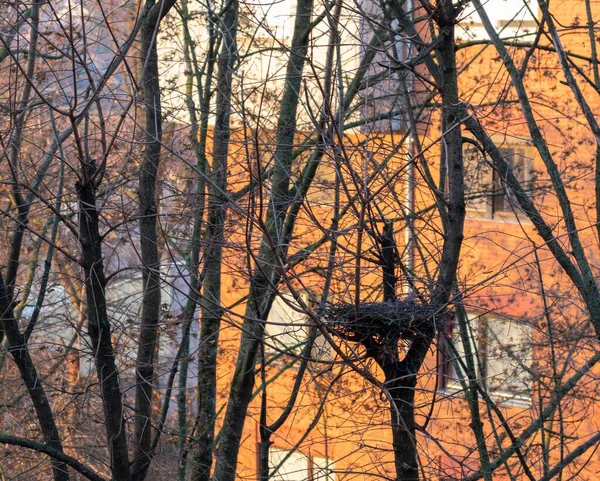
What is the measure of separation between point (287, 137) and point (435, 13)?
220cm

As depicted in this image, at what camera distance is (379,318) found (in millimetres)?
4430

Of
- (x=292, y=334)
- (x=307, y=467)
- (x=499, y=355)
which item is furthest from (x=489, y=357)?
(x=307, y=467)

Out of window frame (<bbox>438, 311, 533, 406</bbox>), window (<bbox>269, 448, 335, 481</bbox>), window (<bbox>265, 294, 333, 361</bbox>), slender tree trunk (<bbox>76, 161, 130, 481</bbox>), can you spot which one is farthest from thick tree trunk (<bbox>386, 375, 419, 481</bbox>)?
slender tree trunk (<bbox>76, 161, 130, 481</bbox>)

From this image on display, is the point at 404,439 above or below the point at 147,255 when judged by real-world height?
below

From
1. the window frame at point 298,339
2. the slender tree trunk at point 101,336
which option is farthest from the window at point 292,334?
the slender tree trunk at point 101,336

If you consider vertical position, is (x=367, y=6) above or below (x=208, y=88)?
above

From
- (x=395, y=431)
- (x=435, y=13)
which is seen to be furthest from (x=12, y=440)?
(x=435, y=13)

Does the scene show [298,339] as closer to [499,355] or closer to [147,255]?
[147,255]

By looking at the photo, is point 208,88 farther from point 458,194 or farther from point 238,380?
point 458,194

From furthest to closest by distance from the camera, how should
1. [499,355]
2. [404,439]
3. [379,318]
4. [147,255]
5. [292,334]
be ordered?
[292,334], [499,355], [147,255], [404,439], [379,318]

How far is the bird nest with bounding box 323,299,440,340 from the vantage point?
14.5 ft

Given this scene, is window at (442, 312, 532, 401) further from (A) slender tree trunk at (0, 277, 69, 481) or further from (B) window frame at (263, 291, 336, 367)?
(A) slender tree trunk at (0, 277, 69, 481)

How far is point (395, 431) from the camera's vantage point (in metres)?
5.16

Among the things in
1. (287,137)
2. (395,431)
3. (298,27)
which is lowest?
(395,431)
